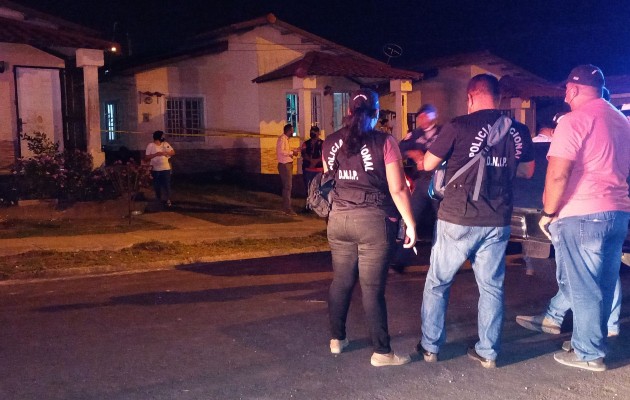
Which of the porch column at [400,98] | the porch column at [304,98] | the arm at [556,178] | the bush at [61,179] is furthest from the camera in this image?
the porch column at [400,98]

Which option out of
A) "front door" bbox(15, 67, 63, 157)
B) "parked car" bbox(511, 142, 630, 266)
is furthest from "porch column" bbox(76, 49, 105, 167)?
"parked car" bbox(511, 142, 630, 266)

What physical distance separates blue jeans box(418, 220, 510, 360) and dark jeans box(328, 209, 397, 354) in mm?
308

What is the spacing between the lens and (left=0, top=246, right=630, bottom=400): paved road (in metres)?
4.65

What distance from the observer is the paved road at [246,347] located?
4.65 meters

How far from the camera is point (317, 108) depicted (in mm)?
21625

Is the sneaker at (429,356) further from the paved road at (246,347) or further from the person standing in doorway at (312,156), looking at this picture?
the person standing in doorway at (312,156)

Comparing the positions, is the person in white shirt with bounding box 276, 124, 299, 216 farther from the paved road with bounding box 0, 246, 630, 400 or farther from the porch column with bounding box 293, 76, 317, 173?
the paved road with bounding box 0, 246, 630, 400

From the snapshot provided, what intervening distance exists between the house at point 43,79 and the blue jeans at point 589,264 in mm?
11676

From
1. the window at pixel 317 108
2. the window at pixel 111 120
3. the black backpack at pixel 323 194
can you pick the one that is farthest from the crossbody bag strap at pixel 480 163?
the window at pixel 317 108

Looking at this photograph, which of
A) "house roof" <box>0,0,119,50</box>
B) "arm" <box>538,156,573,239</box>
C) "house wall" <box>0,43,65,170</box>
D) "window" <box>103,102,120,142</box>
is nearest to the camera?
"arm" <box>538,156,573,239</box>

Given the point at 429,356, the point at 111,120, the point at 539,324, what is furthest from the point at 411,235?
the point at 111,120

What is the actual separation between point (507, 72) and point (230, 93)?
9.35 meters

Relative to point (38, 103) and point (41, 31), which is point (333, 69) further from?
point (41, 31)

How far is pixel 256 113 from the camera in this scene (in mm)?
20094
